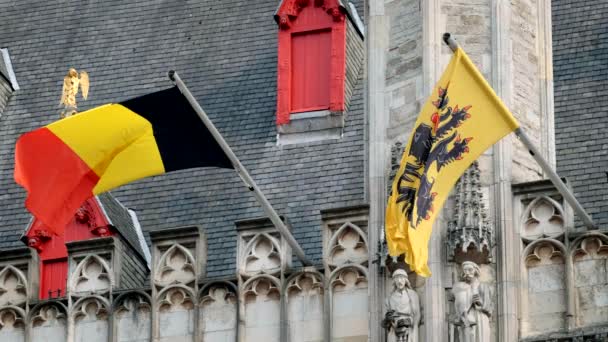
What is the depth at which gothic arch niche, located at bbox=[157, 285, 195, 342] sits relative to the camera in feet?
121


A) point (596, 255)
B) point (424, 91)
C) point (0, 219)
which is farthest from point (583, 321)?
point (0, 219)

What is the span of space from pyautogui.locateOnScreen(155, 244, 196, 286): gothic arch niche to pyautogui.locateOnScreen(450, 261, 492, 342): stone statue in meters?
4.07

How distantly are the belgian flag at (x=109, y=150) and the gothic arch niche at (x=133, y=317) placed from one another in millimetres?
1240

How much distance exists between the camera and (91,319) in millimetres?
37656

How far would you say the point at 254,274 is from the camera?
36812mm

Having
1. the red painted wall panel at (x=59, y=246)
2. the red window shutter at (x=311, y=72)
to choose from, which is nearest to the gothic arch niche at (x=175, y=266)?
the red painted wall panel at (x=59, y=246)

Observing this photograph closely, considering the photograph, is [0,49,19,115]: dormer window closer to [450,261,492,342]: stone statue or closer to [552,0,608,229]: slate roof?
[552,0,608,229]: slate roof

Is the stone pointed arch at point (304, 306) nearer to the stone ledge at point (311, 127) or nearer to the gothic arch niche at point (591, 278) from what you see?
the gothic arch niche at point (591, 278)

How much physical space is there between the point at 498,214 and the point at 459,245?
2.19ft

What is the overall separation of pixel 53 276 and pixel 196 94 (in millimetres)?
4124

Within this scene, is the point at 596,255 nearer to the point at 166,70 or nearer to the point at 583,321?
the point at 583,321

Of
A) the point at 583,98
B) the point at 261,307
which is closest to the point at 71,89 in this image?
the point at 261,307

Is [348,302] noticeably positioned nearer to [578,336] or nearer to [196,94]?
[578,336]

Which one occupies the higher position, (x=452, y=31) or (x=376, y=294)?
(x=452, y=31)
